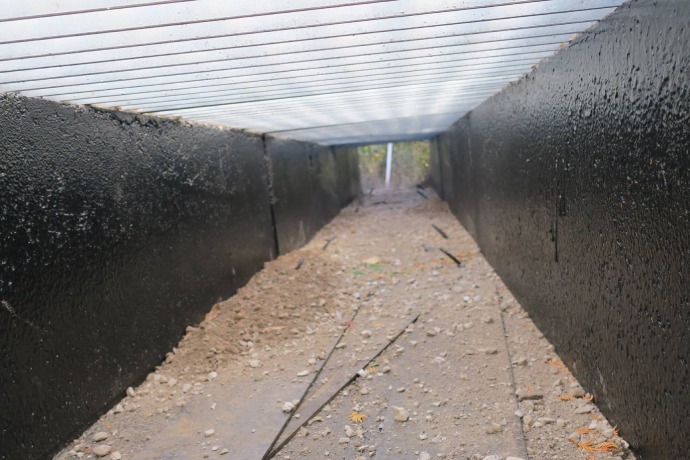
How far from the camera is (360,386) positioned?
3842mm

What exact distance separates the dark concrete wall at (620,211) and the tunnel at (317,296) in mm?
16

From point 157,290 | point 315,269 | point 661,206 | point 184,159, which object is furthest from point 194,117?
point 661,206

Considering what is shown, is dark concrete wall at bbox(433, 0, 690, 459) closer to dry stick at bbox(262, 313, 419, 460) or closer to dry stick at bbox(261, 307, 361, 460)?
dry stick at bbox(262, 313, 419, 460)

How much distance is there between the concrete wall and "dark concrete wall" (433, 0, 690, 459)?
328 cm

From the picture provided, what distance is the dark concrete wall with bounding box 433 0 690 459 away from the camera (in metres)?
2.03

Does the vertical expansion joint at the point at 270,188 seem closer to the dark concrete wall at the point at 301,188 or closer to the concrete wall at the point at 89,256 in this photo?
the dark concrete wall at the point at 301,188

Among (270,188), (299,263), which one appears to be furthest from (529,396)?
(270,188)

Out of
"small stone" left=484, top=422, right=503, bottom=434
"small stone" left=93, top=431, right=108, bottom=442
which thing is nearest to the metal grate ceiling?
"small stone" left=93, top=431, right=108, bottom=442

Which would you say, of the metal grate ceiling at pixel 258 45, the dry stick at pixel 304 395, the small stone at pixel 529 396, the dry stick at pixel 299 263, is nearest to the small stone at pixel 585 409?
the small stone at pixel 529 396

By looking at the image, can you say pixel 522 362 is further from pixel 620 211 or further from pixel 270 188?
pixel 270 188

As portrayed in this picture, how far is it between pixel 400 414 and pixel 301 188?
7304 mm

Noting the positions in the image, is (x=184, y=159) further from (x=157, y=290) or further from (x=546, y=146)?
(x=546, y=146)

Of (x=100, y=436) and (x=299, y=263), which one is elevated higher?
(x=299, y=263)

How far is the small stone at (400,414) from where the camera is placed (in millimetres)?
3305
